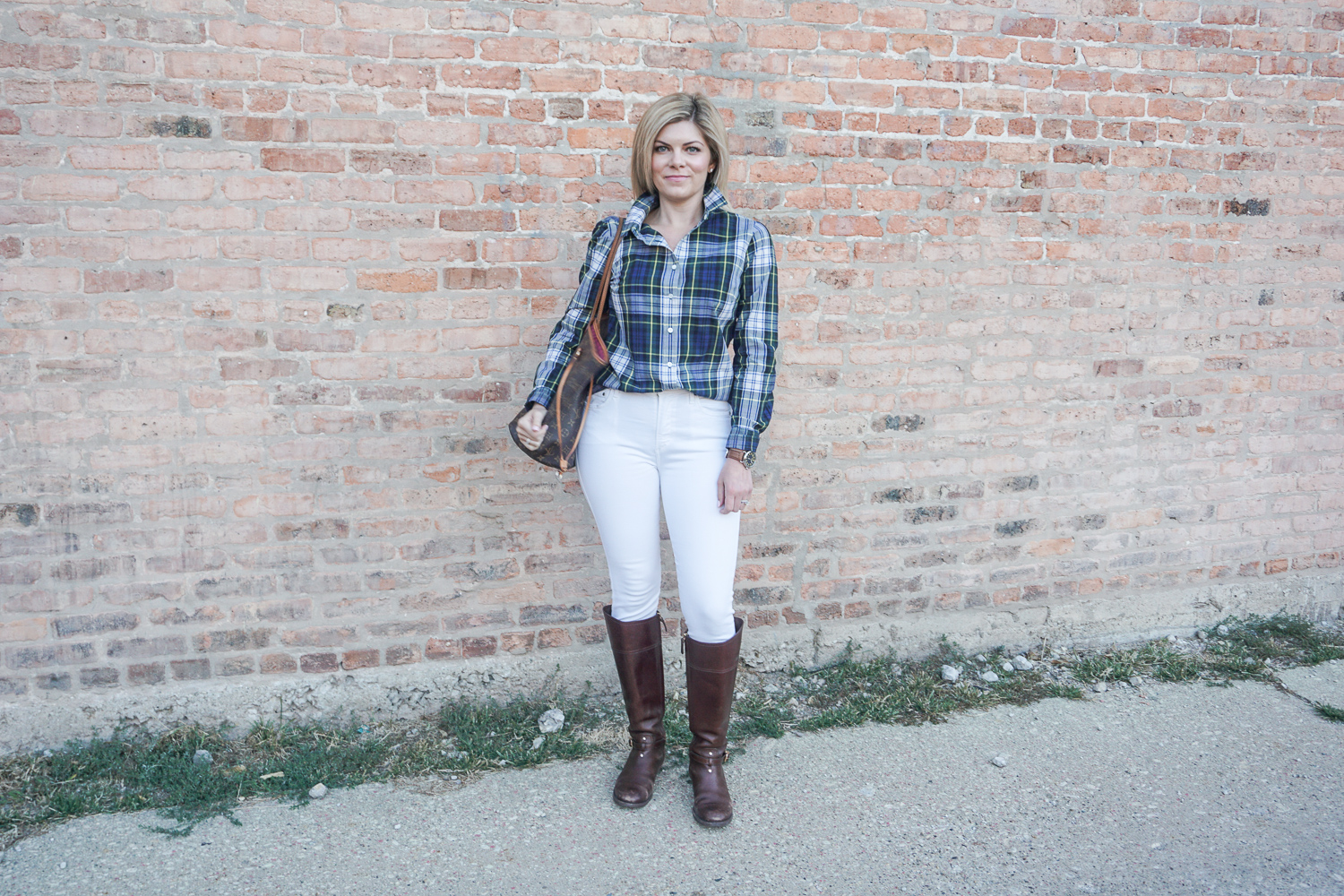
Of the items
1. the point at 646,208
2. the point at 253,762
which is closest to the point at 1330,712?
the point at 646,208

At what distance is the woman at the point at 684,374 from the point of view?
241 centimetres

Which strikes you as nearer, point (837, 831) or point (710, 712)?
point (837, 831)

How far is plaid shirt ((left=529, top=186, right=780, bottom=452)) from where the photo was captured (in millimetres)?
2410

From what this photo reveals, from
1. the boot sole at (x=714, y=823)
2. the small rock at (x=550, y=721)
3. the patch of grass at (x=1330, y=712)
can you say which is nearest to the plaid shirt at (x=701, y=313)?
the boot sole at (x=714, y=823)

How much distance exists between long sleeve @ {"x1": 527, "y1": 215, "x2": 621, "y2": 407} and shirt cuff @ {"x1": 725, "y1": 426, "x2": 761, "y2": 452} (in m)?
0.53

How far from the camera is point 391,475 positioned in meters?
2.90

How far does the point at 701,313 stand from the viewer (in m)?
2.42

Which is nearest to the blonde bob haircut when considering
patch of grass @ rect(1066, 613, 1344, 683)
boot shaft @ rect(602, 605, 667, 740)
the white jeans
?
the white jeans

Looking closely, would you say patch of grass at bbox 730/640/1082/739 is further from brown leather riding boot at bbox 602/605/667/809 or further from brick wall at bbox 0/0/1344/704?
brown leather riding boot at bbox 602/605/667/809

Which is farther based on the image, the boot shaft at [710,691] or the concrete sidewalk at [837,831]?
the boot shaft at [710,691]

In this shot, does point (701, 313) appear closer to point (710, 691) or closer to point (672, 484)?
point (672, 484)

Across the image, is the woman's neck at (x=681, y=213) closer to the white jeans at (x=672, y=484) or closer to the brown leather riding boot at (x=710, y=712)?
the white jeans at (x=672, y=484)

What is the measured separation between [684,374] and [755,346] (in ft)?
0.72

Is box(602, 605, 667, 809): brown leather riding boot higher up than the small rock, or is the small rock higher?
box(602, 605, 667, 809): brown leather riding boot
